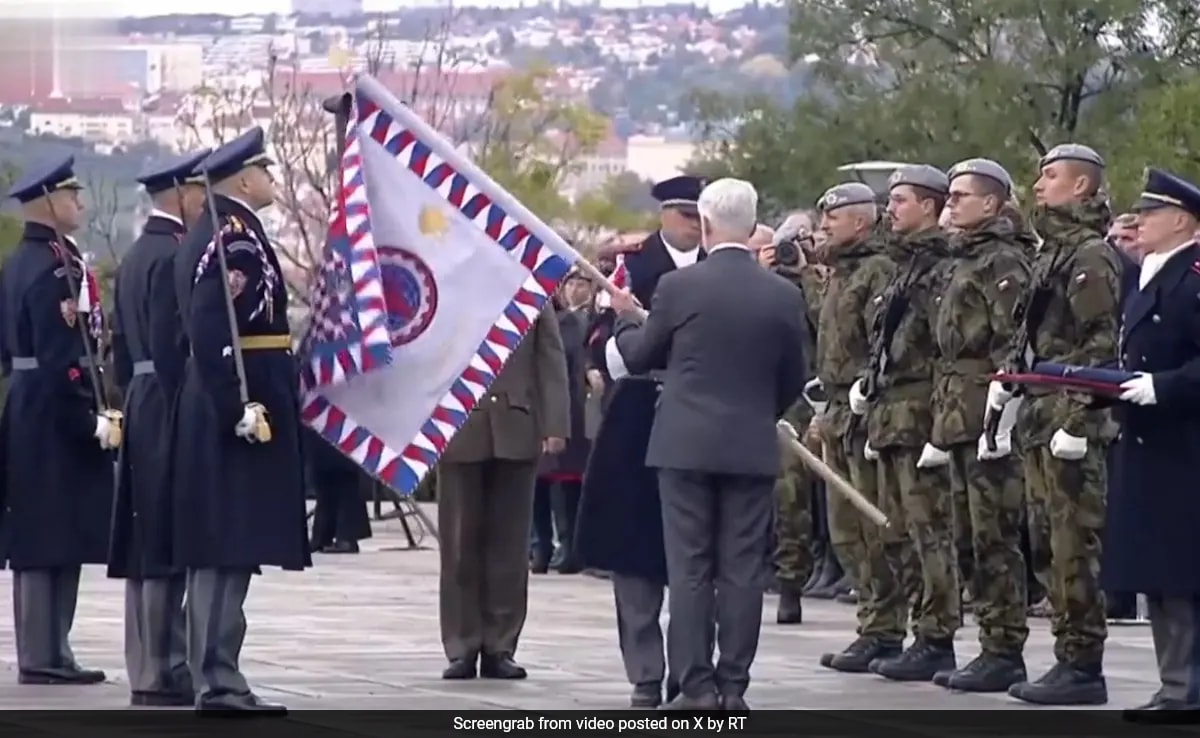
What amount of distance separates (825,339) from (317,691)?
141 inches

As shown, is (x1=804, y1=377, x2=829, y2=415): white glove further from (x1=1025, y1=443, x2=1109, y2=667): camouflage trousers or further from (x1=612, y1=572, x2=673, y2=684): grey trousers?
(x1=612, y1=572, x2=673, y2=684): grey trousers

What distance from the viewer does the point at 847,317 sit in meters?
14.4

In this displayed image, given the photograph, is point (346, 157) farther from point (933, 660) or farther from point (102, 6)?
point (933, 660)

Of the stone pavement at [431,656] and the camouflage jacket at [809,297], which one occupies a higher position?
the camouflage jacket at [809,297]

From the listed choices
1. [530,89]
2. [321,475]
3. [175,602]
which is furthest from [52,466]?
[530,89]

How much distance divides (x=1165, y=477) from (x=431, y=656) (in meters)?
4.11

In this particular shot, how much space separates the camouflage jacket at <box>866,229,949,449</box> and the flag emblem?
2172mm

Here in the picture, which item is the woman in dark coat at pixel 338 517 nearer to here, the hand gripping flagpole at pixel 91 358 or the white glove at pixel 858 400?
the white glove at pixel 858 400

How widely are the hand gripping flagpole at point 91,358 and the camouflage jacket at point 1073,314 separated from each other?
12.7 ft

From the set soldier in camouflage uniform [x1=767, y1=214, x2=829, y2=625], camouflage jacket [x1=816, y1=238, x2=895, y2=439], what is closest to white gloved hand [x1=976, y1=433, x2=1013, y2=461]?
camouflage jacket [x1=816, y1=238, x2=895, y2=439]

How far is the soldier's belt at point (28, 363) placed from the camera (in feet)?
42.9

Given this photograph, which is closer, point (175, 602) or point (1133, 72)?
point (175, 602)

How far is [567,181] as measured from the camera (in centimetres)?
5928

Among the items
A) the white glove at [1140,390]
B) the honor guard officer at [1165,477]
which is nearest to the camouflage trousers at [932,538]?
the honor guard officer at [1165,477]
